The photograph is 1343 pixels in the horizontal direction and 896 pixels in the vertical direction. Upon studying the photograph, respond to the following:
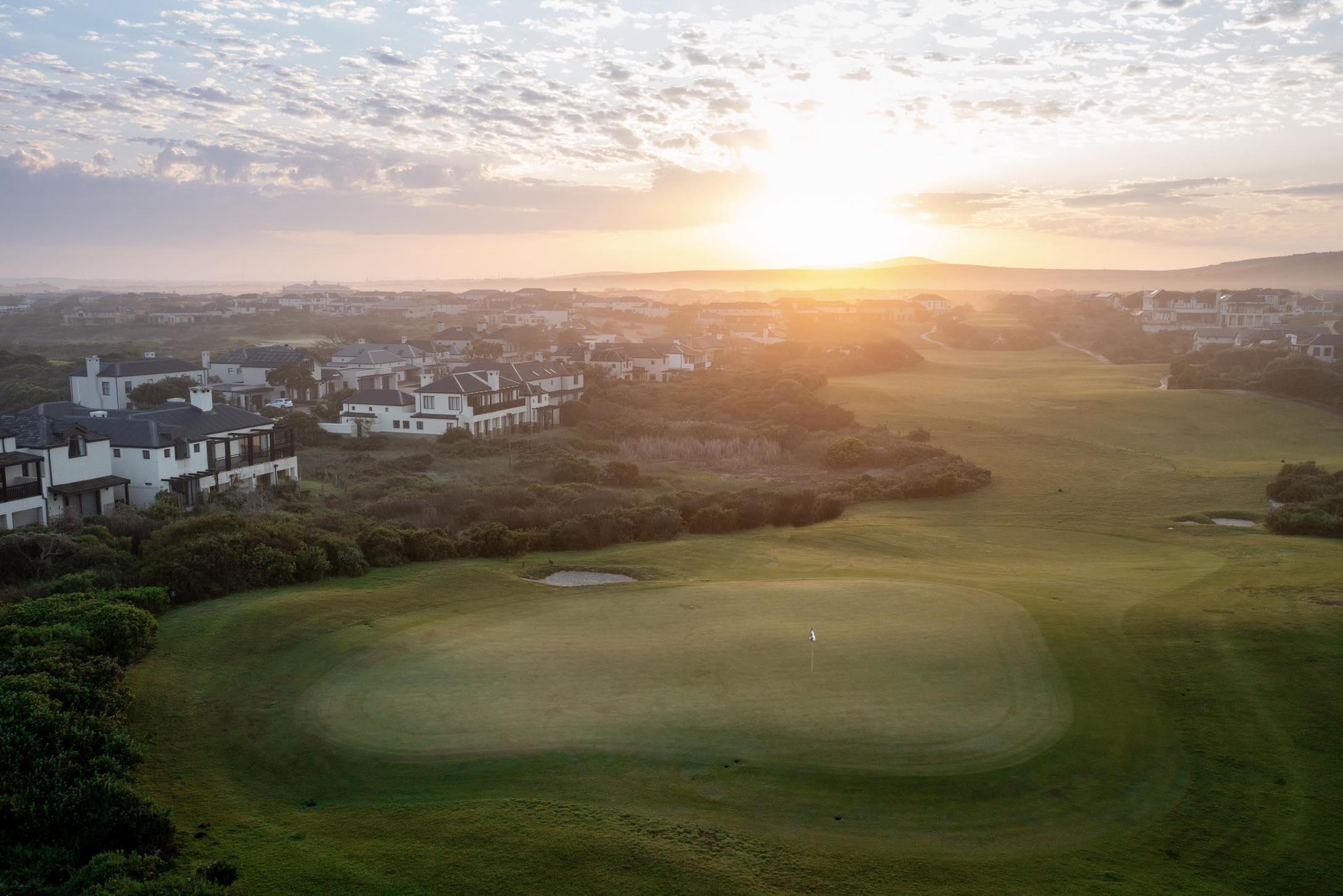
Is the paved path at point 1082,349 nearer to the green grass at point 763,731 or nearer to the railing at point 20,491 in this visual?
the green grass at point 763,731

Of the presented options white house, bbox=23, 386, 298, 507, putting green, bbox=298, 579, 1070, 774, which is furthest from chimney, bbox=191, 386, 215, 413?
putting green, bbox=298, 579, 1070, 774

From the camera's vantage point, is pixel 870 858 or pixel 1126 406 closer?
pixel 870 858

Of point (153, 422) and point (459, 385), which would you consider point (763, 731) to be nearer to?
point (153, 422)

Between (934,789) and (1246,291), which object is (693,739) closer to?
(934,789)

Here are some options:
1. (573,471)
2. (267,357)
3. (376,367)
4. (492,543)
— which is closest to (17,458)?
(492,543)

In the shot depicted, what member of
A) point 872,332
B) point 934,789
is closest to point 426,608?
point 934,789
